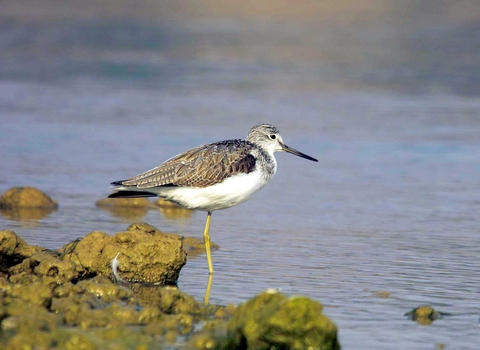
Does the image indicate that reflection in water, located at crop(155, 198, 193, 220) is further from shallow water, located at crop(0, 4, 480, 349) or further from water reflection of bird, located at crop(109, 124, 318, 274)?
water reflection of bird, located at crop(109, 124, 318, 274)

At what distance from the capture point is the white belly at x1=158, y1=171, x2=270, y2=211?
8961 millimetres

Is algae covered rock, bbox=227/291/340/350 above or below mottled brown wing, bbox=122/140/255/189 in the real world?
below

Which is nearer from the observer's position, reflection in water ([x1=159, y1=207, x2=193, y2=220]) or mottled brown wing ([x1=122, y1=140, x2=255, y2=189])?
mottled brown wing ([x1=122, y1=140, x2=255, y2=189])

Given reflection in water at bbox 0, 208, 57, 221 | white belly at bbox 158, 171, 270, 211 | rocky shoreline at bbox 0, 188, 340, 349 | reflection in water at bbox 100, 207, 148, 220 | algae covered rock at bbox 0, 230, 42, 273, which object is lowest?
rocky shoreline at bbox 0, 188, 340, 349

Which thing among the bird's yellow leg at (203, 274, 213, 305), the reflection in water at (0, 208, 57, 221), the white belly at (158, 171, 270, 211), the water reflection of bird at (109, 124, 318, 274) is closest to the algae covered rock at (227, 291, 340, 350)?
the bird's yellow leg at (203, 274, 213, 305)

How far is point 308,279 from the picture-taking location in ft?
26.3

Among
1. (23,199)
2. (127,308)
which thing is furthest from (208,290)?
(23,199)

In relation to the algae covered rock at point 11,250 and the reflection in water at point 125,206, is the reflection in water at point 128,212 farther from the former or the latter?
the algae covered rock at point 11,250

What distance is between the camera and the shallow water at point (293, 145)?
797cm

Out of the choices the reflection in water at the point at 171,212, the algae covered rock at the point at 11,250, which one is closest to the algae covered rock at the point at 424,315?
the algae covered rock at the point at 11,250

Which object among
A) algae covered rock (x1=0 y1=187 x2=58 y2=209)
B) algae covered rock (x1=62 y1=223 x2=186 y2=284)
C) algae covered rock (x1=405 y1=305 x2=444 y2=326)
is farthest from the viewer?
algae covered rock (x1=0 y1=187 x2=58 y2=209)

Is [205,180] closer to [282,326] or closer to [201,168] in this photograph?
[201,168]

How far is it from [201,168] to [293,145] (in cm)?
674

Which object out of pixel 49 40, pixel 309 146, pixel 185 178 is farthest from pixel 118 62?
pixel 185 178
